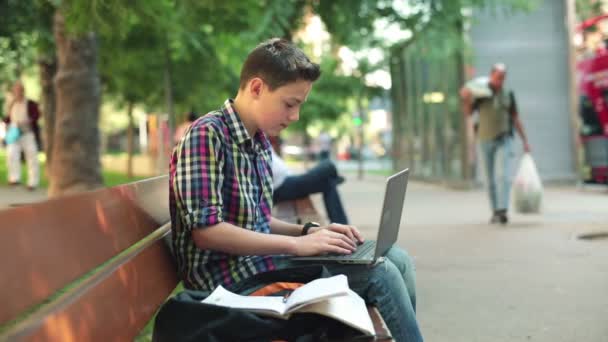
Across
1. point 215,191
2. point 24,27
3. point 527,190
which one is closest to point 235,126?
point 215,191

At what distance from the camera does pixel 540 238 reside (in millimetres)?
9711

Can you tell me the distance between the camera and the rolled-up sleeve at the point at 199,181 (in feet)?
9.91

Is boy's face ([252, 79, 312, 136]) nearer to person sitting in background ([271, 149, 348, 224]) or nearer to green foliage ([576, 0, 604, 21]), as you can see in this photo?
person sitting in background ([271, 149, 348, 224])

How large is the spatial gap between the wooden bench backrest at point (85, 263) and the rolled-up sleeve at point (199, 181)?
19cm

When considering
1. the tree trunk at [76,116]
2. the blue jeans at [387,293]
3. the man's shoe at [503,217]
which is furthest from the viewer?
the tree trunk at [76,116]

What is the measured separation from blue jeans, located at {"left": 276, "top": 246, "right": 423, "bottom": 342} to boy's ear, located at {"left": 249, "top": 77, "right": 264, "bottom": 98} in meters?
0.65

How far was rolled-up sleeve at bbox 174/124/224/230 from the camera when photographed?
302 cm

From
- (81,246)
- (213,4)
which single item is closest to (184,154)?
(81,246)

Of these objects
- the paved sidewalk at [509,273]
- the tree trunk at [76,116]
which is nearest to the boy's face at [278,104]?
the paved sidewalk at [509,273]

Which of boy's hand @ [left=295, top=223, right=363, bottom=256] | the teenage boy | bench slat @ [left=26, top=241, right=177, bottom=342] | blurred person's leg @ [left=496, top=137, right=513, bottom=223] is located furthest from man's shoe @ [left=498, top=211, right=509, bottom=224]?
boy's hand @ [left=295, top=223, right=363, bottom=256]

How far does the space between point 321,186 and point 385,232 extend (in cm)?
469

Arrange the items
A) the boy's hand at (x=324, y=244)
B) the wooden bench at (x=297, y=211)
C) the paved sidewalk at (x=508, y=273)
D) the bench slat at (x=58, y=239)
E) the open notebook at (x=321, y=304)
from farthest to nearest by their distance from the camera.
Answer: the wooden bench at (x=297, y=211) → the paved sidewalk at (x=508, y=273) → the boy's hand at (x=324, y=244) → the open notebook at (x=321, y=304) → the bench slat at (x=58, y=239)

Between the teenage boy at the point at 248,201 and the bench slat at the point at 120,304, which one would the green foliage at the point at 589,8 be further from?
the bench slat at the point at 120,304

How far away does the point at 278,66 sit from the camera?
326 centimetres
